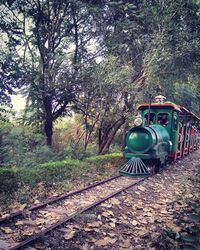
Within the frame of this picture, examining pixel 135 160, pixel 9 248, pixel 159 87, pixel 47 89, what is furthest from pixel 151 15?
pixel 9 248

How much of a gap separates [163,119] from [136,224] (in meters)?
7.47

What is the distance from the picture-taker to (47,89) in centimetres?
1190

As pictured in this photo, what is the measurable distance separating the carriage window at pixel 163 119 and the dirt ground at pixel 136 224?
4.21 meters

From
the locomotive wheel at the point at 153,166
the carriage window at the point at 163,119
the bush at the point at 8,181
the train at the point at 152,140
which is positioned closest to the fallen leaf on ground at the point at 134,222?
the bush at the point at 8,181

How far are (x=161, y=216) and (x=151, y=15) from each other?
10.2 m

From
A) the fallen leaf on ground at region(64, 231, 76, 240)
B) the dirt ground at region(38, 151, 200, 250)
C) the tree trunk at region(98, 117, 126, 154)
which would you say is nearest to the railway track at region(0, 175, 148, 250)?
the dirt ground at region(38, 151, 200, 250)

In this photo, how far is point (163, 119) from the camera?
41.1ft

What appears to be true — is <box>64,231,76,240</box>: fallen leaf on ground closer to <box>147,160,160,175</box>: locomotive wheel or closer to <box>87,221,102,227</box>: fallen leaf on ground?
<box>87,221,102,227</box>: fallen leaf on ground

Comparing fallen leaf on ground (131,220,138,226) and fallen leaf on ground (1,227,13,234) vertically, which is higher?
fallen leaf on ground (1,227,13,234)

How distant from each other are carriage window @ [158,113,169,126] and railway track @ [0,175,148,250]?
4860 mm

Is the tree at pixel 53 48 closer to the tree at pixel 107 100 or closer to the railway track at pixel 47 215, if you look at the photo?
the tree at pixel 107 100

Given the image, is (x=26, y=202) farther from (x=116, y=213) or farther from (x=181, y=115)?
(x=181, y=115)

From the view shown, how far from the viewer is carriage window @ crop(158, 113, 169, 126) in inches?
488

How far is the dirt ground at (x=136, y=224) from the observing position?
4.64 metres
